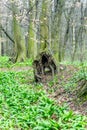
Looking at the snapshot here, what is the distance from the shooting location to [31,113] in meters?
9.22

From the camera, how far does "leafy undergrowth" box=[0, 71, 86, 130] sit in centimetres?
789

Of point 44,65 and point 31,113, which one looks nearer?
point 31,113

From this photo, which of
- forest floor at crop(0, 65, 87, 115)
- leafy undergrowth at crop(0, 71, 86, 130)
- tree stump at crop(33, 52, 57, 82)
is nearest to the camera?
leafy undergrowth at crop(0, 71, 86, 130)

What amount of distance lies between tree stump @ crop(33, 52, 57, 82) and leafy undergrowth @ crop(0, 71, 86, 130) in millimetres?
2082

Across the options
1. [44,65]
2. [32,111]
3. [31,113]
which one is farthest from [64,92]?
[44,65]

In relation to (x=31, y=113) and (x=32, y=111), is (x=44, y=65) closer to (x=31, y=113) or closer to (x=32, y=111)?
(x=32, y=111)

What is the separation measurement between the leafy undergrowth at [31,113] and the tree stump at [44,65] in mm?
2082

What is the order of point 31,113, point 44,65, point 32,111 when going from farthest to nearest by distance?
1. point 44,65
2. point 32,111
3. point 31,113

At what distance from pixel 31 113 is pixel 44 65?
6.62 meters

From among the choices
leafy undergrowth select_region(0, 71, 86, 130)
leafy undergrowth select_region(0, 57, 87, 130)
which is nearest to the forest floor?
leafy undergrowth select_region(0, 57, 87, 130)

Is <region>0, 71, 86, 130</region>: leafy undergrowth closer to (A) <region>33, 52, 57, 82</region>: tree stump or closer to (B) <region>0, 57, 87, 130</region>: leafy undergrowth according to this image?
(B) <region>0, 57, 87, 130</region>: leafy undergrowth

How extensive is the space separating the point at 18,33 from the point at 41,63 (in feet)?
27.3

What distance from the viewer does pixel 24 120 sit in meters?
8.57

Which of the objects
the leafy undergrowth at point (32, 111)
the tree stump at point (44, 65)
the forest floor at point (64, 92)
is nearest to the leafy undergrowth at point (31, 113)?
the leafy undergrowth at point (32, 111)
